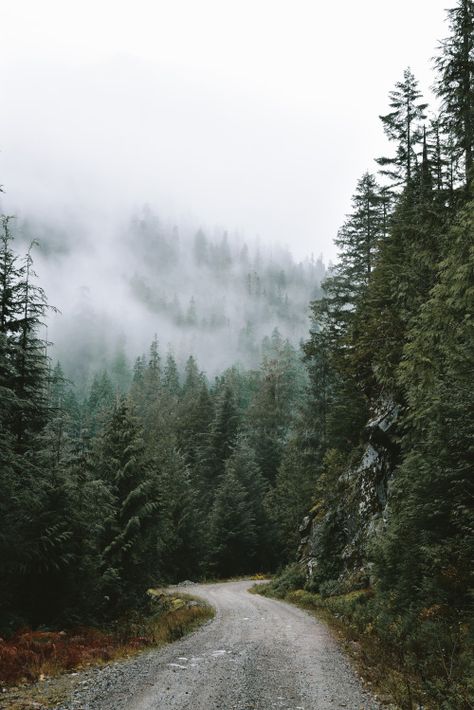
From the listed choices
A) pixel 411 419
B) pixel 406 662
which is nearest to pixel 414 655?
pixel 406 662

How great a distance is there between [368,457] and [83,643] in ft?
47.0

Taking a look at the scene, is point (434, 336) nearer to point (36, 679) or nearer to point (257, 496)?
point (36, 679)

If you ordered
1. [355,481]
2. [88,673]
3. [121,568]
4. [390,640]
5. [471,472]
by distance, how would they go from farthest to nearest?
[355,481]
[121,568]
[390,640]
[471,472]
[88,673]

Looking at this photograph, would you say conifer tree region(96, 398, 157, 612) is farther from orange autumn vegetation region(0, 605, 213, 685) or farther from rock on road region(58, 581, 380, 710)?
rock on road region(58, 581, 380, 710)

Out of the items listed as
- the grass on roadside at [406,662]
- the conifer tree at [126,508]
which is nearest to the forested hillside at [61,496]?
the conifer tree at [126,508]

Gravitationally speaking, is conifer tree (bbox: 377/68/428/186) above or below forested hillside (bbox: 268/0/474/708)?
above

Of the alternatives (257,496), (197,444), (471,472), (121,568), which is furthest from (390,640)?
(197,444)

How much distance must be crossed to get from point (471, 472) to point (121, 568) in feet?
48.1

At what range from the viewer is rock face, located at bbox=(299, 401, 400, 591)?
20125 millimetres

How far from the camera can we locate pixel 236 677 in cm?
893

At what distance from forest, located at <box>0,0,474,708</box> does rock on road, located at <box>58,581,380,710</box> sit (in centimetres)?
134

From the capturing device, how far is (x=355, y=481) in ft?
75.0

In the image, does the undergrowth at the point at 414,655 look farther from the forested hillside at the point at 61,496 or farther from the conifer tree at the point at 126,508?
the conifer tree at the point at 126,508

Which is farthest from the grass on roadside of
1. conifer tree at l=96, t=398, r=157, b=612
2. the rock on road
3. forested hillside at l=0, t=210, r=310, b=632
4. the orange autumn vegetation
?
conifer tree at l=96, t=398, r=157, b=612
